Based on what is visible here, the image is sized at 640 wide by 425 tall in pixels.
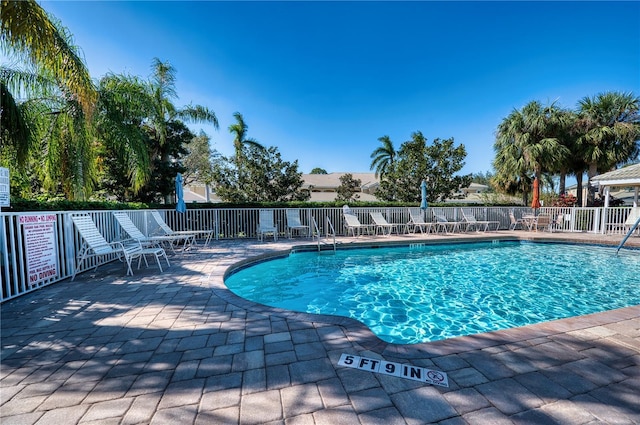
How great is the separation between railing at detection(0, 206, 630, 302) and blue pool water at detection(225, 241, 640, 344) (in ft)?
9.03

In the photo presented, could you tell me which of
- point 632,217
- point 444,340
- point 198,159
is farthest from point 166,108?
point 632,217

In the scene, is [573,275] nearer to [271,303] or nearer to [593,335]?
[593,335]

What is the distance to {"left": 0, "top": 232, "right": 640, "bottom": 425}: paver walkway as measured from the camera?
5.18ft

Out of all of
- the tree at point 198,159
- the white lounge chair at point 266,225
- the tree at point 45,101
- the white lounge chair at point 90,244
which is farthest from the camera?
the tree at point 198,159

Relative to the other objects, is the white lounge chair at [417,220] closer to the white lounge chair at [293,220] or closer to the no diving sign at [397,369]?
the white lounge chair at [293,220]

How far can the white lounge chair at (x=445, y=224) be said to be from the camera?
39.3 feet

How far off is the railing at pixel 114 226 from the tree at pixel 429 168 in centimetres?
305

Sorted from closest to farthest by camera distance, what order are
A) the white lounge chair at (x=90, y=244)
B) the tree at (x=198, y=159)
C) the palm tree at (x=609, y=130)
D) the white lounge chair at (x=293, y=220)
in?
1. the white lounge chair at (x=90, y=244)
2. the white lounge chair at (x=293, y=220)
3. the palm tree at (x=609, y=130)
4. the tree at (x=198, y=159)

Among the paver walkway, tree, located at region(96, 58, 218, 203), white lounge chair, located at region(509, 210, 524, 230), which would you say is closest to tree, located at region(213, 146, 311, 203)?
tree, located at region(96, 58, 218, 203)

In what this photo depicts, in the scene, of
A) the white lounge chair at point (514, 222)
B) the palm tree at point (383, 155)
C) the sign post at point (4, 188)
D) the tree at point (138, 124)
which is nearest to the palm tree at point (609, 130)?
the white lounge chair at point (514, 222)

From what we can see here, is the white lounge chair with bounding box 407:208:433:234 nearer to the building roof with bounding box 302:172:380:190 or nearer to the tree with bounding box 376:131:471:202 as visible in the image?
the tree with bounding box 376:131:471:202

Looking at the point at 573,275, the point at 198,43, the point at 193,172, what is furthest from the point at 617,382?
the point at 193,172

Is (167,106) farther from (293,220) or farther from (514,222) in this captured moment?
(514,222)

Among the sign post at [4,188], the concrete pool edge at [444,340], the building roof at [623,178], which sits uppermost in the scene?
the building roof at [623,178]
